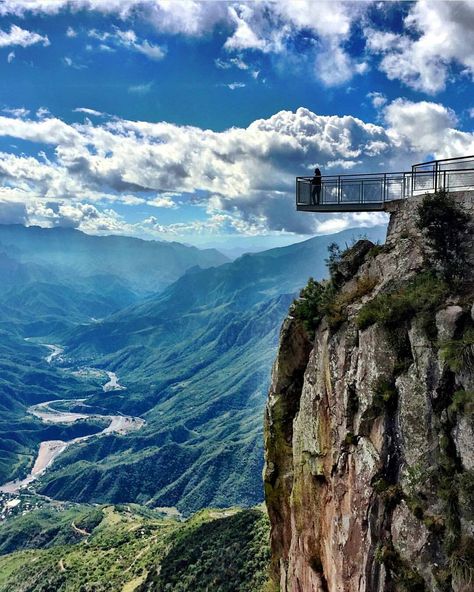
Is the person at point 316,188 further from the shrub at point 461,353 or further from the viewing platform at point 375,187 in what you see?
the shrub at point 461,353

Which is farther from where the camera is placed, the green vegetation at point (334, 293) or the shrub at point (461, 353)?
the green vegetation at point (334, 293)

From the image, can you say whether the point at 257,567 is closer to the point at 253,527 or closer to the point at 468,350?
the point at 253,527

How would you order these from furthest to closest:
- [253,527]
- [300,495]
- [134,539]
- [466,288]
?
[134,539] → [253,527] → [300,495] → [466,288]

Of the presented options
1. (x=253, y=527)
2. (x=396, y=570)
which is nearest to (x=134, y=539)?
(x=253, y=527)

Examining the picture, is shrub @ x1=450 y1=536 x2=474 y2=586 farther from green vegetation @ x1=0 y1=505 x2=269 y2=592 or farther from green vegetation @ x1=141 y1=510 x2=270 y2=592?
green vegetation @ x1=141 y1=510 x2=270 y2=592

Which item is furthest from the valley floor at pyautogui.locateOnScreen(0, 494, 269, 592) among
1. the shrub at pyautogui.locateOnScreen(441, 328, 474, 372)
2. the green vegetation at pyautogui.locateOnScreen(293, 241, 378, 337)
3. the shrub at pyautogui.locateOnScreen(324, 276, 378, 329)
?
the shrub at pyautogui.locateOnScreen(441, 328, 474, 372)

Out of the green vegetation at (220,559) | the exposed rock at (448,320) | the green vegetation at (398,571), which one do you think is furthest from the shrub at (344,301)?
the green vegetation at (220,559)

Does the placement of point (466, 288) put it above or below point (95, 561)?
above
